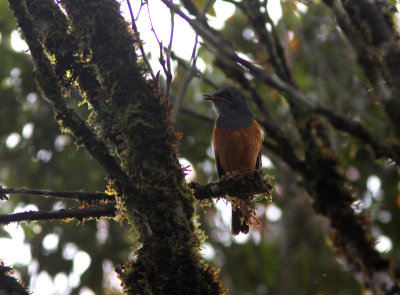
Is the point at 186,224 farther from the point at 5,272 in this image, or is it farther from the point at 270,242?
the point at 270,242

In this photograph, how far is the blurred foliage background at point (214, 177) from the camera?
6.85 metres

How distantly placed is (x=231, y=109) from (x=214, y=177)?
70.4 inches

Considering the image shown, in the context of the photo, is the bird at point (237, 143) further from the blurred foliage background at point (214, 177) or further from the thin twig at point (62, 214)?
the thin twig at point (62, 214)

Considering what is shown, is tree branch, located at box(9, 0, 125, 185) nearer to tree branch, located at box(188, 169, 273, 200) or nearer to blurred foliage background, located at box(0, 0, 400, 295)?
tree branch, located at box(188, 169, 273, 200)

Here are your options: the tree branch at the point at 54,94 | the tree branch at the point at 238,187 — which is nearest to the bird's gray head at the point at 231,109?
the tree branch at the point at 238,187

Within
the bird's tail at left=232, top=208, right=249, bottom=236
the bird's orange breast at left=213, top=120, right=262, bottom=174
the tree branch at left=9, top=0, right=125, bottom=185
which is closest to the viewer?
the tree branch at left=9, top=0, right=125, bottom=185

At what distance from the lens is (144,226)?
252cm

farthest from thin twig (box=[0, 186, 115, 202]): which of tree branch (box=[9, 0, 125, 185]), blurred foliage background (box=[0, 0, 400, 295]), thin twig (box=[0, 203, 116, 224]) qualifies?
blurred foliage background (box=[0, 0, 400, 295])

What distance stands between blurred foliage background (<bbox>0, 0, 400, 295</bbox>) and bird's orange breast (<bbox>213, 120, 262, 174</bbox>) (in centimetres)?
32

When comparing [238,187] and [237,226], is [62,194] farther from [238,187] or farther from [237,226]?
[237,226]

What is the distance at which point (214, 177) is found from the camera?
8195 millimetres

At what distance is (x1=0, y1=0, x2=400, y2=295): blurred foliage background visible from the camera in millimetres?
6852

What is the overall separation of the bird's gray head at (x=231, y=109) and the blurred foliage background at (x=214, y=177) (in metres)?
0.36

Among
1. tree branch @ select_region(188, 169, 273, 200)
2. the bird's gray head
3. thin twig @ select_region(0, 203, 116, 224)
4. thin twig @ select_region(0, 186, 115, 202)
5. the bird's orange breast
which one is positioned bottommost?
thin twig @ select_region(0, 203, 116, 224)
